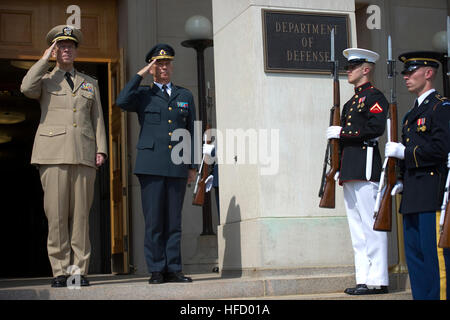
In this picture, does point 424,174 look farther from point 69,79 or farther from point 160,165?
point 69,79

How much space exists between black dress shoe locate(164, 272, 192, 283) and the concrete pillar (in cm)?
66

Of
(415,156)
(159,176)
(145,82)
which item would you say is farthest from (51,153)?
→ (145,82)

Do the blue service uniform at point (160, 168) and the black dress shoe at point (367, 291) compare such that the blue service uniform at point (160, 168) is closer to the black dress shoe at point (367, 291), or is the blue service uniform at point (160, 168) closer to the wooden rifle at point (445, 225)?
the black dress shoe at point (367, 291)

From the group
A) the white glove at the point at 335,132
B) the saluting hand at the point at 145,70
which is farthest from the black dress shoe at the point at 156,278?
the white glove at the point at 335,132

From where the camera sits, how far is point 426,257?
16.0ft

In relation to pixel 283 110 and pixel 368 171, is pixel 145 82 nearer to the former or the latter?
pixel 283 110

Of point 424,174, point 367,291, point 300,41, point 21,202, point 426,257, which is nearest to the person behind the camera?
point 426,257

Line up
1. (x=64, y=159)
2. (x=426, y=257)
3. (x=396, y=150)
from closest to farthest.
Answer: (x=426, y=257) < (x=396, y=150) < (x=64, y=159)

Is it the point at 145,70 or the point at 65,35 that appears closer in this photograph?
the point at 65,35

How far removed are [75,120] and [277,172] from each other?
1.79 metres

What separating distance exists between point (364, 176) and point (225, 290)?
140cm

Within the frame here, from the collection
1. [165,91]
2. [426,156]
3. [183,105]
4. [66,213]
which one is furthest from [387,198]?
[66,213]

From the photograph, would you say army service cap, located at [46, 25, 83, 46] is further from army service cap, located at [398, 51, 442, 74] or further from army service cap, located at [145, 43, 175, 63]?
army service cap, located at [398, 51, 442, 74]

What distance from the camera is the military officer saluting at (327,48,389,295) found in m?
5.94
